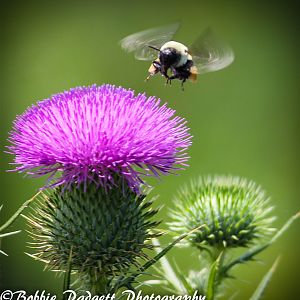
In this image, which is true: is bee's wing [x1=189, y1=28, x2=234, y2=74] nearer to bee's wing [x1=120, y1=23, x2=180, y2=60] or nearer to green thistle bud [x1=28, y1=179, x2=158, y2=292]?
bee's wing [x1=120, y1=23, x2=180, y2=60]

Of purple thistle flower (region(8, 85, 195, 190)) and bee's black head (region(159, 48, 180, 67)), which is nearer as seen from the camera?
purple thistle flower (region(8, 85, 195, 190))

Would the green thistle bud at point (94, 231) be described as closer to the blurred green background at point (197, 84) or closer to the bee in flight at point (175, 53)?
the bee in flight at point (175, 53)

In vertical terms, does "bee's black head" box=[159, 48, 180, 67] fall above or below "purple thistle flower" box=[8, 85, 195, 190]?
above

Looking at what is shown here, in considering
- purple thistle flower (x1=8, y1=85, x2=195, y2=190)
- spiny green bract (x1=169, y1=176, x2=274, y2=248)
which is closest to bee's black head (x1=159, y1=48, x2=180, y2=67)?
purple thistle flower (x1=8, y1=85, x2=195, y2=190)

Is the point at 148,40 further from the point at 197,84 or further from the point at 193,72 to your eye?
the point at 197,84

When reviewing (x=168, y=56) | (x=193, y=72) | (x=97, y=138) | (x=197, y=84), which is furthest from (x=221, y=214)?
(x=197, y=84)

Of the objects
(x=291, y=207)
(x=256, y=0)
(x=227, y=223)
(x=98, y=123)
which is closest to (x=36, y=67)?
(x=256, y=0)
